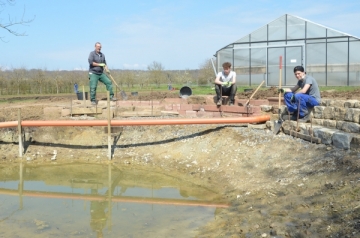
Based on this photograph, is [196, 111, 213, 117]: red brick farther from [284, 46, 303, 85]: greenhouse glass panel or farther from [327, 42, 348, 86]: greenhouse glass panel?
[327, 42, 348, 86]: greenhouse glass panel

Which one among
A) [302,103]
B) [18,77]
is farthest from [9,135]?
[18,77]

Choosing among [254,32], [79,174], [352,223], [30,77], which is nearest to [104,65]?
[79,174]

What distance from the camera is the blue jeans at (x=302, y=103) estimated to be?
6.97 metres

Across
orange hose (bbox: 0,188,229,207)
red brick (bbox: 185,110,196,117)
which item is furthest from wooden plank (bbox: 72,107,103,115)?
orange hose (bbox: 0,188,229,207)

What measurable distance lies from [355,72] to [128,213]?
46.1 feet

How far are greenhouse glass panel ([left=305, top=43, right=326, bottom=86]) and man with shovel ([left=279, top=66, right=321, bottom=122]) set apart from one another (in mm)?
10689

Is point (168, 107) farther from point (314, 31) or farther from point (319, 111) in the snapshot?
point (314, 31)

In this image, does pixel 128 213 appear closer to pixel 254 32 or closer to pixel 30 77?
pixel 254 32

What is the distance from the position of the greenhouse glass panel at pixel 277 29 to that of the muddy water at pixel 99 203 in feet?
41.2

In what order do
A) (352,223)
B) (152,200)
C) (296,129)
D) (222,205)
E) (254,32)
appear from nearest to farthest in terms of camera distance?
(352,223)
(222,205)
(152,200)
(296,129)
(254,32)

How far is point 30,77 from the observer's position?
910 inches

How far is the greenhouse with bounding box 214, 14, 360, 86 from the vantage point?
54.7ft

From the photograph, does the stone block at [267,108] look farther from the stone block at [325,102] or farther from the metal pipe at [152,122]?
the stone block at [325,102]

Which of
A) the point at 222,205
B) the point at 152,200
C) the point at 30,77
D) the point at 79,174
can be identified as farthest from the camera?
the point at 30,77
